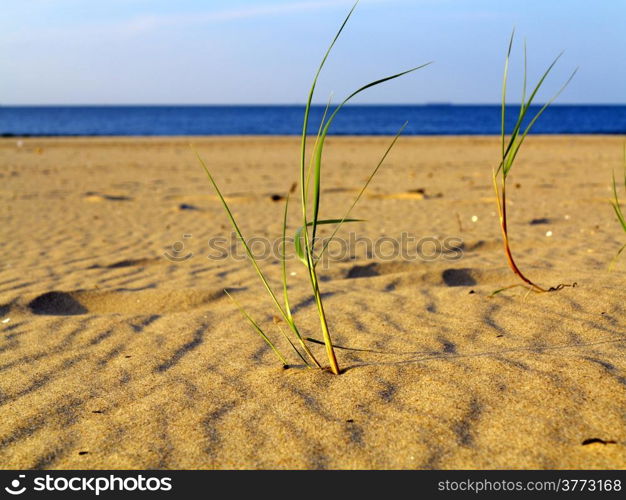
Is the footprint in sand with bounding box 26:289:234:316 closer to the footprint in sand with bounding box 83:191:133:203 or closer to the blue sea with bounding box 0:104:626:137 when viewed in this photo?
the footprint in sand with bounding box 83:191:133:203

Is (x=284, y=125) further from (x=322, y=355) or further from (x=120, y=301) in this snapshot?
(x=322, y=355)

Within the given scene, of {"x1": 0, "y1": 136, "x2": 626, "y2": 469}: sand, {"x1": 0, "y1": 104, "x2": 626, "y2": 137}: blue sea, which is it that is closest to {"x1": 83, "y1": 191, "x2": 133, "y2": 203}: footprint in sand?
{"x1": 0, "y1": 136, "x2": 626, "y2": 469}: sand

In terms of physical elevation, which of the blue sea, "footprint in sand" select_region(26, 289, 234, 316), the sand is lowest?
the blue sea

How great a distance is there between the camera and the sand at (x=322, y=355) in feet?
5.39

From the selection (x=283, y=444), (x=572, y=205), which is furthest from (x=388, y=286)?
(x=572, y=205)

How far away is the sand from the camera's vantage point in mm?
1642

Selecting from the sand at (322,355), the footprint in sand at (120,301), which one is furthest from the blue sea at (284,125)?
the footprint in sand at (120,301)

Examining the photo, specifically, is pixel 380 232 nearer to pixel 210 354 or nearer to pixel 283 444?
pixel 210 354

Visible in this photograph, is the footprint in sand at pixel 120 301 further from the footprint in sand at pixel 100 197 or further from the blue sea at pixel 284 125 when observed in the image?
the blue sea at pixel 284 125

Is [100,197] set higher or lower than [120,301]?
lower

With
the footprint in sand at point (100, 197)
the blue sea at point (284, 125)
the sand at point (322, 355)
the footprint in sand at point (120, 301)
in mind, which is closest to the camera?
the sand at point (322, 355)

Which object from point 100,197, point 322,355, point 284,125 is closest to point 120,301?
point 322,355

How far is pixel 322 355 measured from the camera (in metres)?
2.30

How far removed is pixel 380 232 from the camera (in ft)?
16.6
